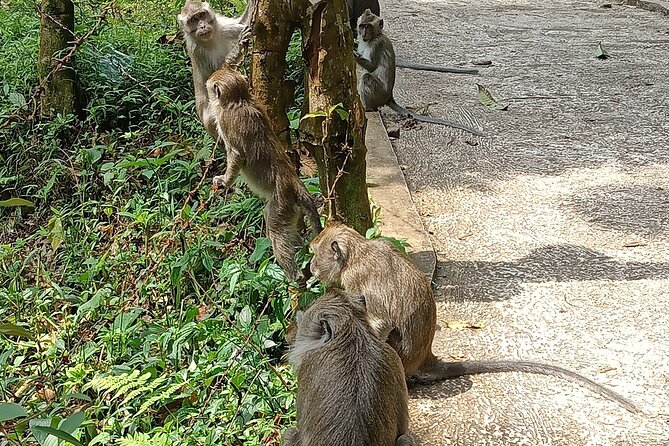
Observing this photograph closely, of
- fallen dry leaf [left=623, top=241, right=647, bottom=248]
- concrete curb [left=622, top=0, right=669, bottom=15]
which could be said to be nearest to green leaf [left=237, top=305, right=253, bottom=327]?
fallen dry leaf [left=623, top=241, right=647, bottom=248]

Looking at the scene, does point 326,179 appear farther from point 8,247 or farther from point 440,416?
point 8,247

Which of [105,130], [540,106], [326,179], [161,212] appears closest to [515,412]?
[326,179]

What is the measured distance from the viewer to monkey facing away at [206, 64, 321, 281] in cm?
466

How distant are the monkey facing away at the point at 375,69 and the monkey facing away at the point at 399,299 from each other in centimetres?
429

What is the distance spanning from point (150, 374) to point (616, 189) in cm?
412

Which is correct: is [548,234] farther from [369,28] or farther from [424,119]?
[369,28]

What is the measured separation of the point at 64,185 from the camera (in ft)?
21.0

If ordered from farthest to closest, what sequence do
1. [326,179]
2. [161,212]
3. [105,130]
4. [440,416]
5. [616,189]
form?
[105,130], [616,189], [161,212], [326,179], [440,416]

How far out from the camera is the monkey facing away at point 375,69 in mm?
8336

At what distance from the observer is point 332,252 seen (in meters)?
3.91

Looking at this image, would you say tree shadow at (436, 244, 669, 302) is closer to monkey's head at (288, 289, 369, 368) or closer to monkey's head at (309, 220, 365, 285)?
monkey's head at (309, 220, 365, 285)

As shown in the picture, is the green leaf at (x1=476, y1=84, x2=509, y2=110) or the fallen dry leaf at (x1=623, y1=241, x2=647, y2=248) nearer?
the fallen dry leaf at (x1=623, y1=241, x2=647, y2=248)

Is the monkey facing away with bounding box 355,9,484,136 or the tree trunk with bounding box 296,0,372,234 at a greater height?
the tree trunk with bounding box 296,0,372,234

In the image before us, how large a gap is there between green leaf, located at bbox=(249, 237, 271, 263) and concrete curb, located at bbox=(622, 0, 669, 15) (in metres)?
11.3
